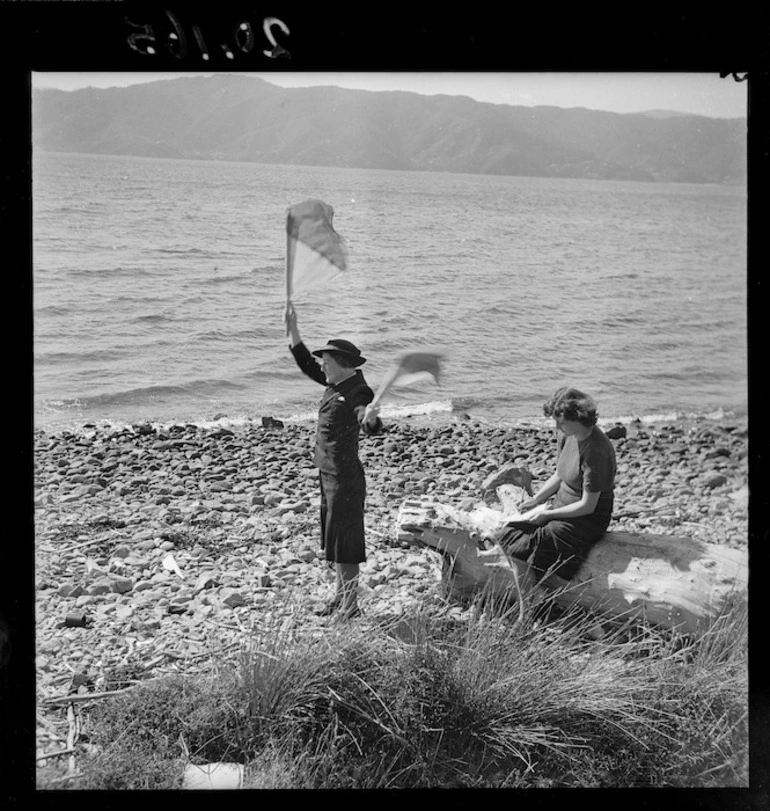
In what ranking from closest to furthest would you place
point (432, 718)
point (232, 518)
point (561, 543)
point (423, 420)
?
1. point (432, 718)
2. point (561, 543)
3. point (232, 518)
4. point (423, 420)

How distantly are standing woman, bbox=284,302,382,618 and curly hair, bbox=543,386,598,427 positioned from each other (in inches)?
34.6

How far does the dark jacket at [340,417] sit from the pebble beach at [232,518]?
369 mm

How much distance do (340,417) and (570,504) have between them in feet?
4.02

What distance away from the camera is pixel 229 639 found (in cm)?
454

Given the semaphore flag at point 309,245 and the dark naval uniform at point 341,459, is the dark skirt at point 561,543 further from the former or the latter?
the semaphore flag at point 309,245

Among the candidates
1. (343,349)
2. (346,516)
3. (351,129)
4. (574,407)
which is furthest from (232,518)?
(351,129)

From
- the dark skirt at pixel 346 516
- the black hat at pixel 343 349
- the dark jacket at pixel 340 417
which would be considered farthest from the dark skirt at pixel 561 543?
the black hat at pixel 343 349

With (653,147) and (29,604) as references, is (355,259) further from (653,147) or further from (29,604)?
(29,604)

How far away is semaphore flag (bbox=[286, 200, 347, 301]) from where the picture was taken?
15.0ft

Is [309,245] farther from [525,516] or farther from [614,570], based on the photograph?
[614,570]

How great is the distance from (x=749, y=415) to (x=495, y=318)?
133 centimetres

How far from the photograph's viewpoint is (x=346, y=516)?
4.68 meters

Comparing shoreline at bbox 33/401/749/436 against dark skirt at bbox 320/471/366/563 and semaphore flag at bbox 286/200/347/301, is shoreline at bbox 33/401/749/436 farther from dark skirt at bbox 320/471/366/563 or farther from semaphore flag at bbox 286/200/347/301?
semaphore flag at bbox 286/200/347/301
